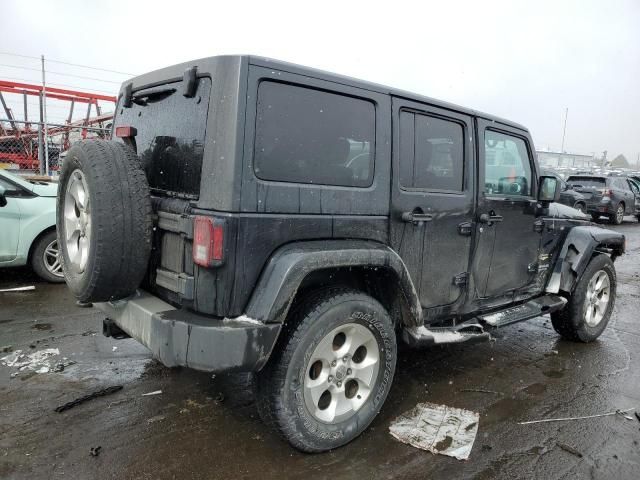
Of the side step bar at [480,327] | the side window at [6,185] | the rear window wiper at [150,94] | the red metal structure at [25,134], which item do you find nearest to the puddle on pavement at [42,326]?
the side window at [6,185]

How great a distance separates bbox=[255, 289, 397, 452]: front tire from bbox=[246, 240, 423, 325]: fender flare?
199mm

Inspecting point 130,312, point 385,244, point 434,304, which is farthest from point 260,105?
point 434,304

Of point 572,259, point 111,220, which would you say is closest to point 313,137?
point 111,220

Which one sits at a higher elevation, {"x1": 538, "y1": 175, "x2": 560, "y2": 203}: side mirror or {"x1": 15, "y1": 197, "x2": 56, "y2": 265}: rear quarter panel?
{"x1": 538, "y1": 175, "x2": 560, "y2": 203}: side mirror

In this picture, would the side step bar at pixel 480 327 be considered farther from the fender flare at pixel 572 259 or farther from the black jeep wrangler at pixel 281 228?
the fender flare at pixel 572 259

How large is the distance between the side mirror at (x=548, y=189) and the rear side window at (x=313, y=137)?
6.72 feet

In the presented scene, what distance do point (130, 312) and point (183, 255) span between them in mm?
477

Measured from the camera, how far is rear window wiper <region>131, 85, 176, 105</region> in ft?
9.05

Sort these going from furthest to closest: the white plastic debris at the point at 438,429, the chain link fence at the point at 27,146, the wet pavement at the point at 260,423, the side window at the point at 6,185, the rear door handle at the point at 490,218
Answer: the chain link fence at the point at 27,146
the side window at the point at 6,185
the rear door handle at the point at 490,218
the white plastic debris at the point at 438,429
the wet pavement at the point at 260,423

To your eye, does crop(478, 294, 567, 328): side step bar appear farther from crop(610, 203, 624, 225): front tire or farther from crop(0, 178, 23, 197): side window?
crop(610, 203, 624, 225): front tire

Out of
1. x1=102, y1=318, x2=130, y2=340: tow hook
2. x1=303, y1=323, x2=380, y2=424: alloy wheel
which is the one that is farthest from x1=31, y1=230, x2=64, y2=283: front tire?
x1=303, y1=323, x2=380, y2=424: alloy wheel

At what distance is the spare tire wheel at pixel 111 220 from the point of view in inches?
91.4

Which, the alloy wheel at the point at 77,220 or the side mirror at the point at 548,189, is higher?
the side mirror at the point at 548,189

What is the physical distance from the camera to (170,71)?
2742mm
